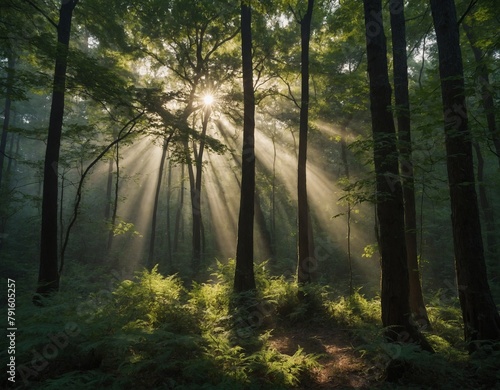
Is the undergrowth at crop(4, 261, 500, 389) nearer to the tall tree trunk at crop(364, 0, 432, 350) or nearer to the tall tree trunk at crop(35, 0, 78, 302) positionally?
the tall tree trunk at crop(364, 0, 432, 350)

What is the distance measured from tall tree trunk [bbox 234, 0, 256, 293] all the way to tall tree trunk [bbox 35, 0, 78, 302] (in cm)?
541

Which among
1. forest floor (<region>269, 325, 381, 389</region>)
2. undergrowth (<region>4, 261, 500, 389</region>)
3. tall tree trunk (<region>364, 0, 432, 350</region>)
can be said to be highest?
tall tree trunk (<region>364, 0, 432, 350</region>)

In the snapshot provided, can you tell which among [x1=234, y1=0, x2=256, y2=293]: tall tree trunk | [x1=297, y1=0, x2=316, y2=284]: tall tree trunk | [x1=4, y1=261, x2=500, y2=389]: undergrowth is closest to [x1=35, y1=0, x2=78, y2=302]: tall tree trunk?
[x1=4, y1=261, x2=500, y2=389]: undergrowth

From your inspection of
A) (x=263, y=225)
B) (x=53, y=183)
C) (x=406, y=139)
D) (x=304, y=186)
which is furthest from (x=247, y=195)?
(x=263, y=225)

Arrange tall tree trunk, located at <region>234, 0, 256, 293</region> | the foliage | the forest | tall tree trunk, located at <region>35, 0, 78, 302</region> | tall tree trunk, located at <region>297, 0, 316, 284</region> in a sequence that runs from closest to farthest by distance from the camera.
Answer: the foliage < the forest < tall tree trunk, located at <region>35, 0, 78, 302</region> < tall tree trunk, located at <region>234, 0, 256, 293</region> < tall tree trunk, located at <region>297, 0, 316, 284</region>

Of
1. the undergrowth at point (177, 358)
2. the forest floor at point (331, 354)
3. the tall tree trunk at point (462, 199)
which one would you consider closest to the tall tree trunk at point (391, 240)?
the undergrowth at point (177, 358)

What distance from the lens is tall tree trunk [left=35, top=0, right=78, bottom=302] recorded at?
9141mm

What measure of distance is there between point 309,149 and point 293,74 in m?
10.7

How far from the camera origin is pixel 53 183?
966 centimetres

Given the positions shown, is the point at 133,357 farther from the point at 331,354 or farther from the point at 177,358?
the point at 331,354

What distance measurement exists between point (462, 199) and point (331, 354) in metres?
4.12

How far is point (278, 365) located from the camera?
527 cm

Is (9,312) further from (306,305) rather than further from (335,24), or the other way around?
(335,24)

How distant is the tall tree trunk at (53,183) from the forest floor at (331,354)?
6.82 meters
